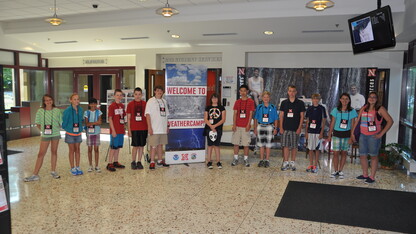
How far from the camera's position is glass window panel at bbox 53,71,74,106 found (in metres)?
12.0

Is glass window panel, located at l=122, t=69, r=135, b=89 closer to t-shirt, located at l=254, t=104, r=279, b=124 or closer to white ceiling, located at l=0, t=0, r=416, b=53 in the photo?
white ceiling, located at l=0, t=0, r=416, b=53

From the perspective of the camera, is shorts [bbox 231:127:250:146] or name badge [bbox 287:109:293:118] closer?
name badge [bbox 287:109:293:118]

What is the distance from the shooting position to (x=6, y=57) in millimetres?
10047

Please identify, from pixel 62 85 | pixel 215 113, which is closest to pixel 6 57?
pixel 62 85

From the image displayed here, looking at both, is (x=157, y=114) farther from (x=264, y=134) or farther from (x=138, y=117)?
(x=264, y=134)

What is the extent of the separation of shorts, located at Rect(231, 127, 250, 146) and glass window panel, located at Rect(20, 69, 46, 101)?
8.04 meters

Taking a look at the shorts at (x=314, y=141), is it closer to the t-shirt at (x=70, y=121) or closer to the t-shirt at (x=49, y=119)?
the t-shirt at (x=70, y=121)

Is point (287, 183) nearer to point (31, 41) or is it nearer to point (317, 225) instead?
point (317, 225)

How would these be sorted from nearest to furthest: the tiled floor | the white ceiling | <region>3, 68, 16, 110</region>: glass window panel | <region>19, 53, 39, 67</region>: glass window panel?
the tiled floor
the white ceiling
<region>3, 68, 16, 110</region>: glass window panel
<region>19, 53, 39, 67</region>: glass window panel

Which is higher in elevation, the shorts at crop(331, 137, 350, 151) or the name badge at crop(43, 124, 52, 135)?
the name badge at crop(43, 124, 52, 135)

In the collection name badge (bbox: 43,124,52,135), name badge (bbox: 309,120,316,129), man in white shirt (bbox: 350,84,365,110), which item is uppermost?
man in white shirt (bbox: 350,84,365,110)

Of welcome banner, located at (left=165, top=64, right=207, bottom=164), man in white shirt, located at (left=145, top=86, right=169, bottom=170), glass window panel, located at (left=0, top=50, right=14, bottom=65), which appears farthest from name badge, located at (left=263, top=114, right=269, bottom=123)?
glass window panel, located at (left=0, top=50, right=14, bottom=65)

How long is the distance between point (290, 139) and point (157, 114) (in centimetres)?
249

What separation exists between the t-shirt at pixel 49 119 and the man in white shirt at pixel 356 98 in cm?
618
